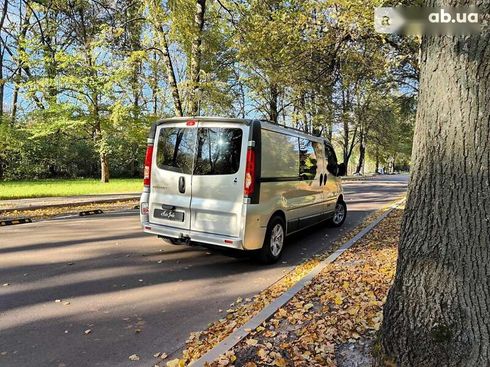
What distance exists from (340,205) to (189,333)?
704cm

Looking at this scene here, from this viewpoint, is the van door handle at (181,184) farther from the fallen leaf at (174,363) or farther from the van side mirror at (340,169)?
the van side mirror at (340,169)

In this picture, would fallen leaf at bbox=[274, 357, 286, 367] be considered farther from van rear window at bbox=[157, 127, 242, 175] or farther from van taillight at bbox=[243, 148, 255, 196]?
van rear window at bbox=[157, 127, 242, 175]

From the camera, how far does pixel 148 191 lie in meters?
6.67

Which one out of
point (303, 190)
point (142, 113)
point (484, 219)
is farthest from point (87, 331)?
point (142, 113)

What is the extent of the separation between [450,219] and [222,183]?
3.69 metres

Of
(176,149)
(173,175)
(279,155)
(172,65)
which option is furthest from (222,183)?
(172,65)

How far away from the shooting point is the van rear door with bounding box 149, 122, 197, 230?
20.6ft

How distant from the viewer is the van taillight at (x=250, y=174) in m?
5.82

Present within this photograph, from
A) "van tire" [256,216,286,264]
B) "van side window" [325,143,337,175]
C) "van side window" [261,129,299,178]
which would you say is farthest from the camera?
"van side window" [325,143,337,175]

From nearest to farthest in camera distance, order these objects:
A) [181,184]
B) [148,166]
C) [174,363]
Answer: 1. [174,363]
2. [181,184]
3. [148,166]

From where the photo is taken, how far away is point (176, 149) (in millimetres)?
6418

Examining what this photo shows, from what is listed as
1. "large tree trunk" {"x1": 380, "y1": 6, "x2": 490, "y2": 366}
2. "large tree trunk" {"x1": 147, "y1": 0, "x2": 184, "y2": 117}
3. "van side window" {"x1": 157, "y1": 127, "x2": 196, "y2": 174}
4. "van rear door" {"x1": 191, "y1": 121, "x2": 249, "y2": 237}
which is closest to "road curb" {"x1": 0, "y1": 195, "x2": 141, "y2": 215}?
"large tree trunk" {"x1": 147, "y1": 0, "x2": 184, "y2": 117}

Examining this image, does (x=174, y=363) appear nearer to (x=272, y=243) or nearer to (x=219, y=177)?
(x=219, y=177)

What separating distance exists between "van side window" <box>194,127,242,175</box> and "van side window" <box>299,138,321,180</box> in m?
1.94
